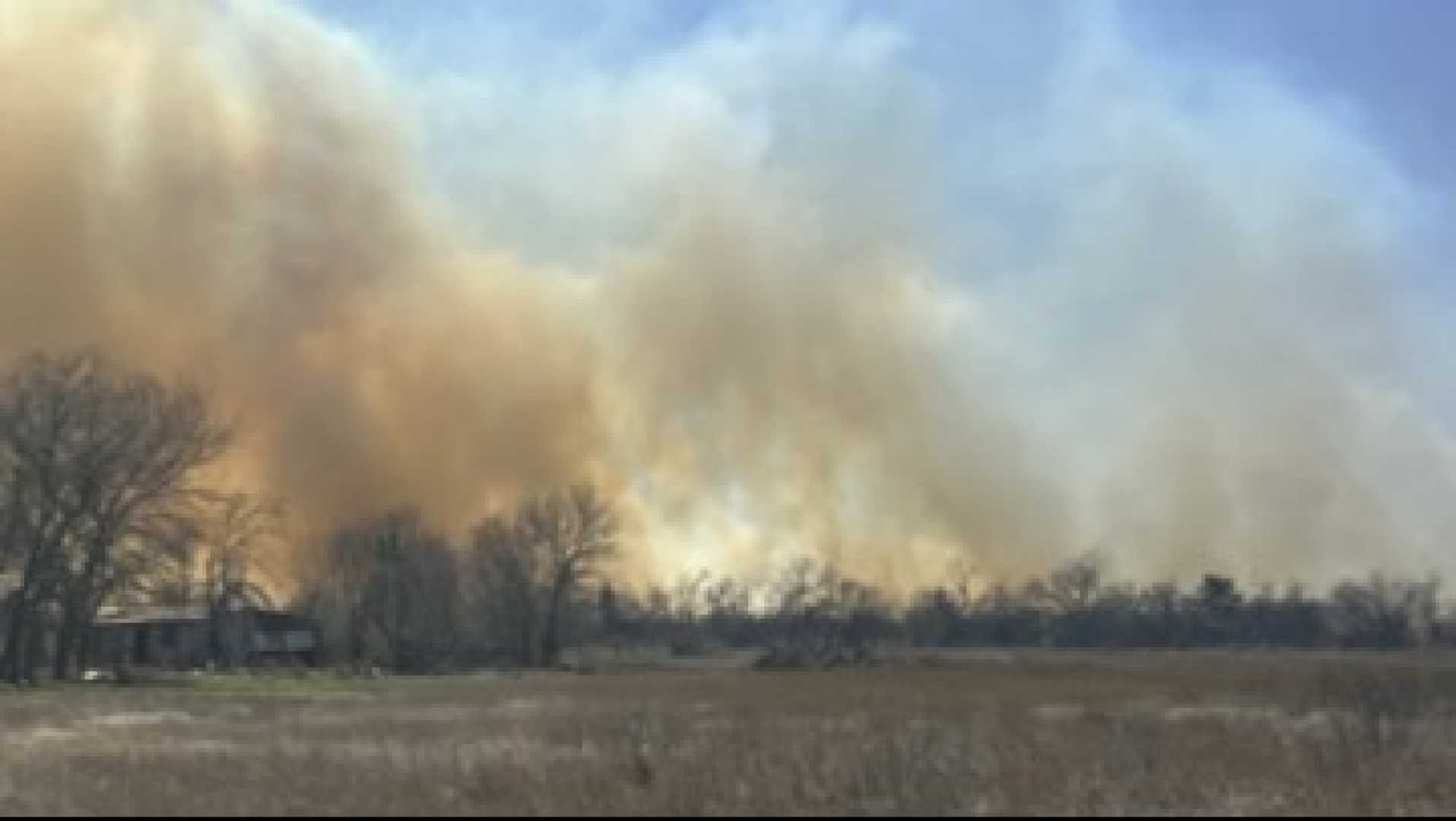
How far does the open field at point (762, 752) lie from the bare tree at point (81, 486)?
1749 centimetres

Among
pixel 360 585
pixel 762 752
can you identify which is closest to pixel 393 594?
pixel 360 585

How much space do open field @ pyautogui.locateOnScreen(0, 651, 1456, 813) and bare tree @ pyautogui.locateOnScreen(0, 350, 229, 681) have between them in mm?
17488

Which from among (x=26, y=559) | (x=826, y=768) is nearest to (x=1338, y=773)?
(x=826, y=768)

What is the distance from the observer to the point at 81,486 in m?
80.4

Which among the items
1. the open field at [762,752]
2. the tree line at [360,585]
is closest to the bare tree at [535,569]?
the tree line at [360,585]

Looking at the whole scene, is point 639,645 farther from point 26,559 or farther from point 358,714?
point 358,714

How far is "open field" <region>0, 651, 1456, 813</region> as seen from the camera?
24.7 metres

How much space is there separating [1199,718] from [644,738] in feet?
49.2

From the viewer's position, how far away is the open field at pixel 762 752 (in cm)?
2470

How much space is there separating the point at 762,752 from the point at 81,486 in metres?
55.8

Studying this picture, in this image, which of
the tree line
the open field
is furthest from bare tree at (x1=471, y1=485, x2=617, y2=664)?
the open field

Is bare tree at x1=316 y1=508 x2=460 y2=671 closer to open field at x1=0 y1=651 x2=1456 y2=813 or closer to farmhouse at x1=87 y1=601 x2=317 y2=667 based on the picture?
farmhouse at x1=87 y1=601 x2=317 y2=667

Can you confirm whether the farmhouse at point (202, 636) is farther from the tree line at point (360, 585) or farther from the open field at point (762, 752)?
the open field at point (762, 752)

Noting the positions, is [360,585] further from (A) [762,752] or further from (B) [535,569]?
(A) [762,752]
